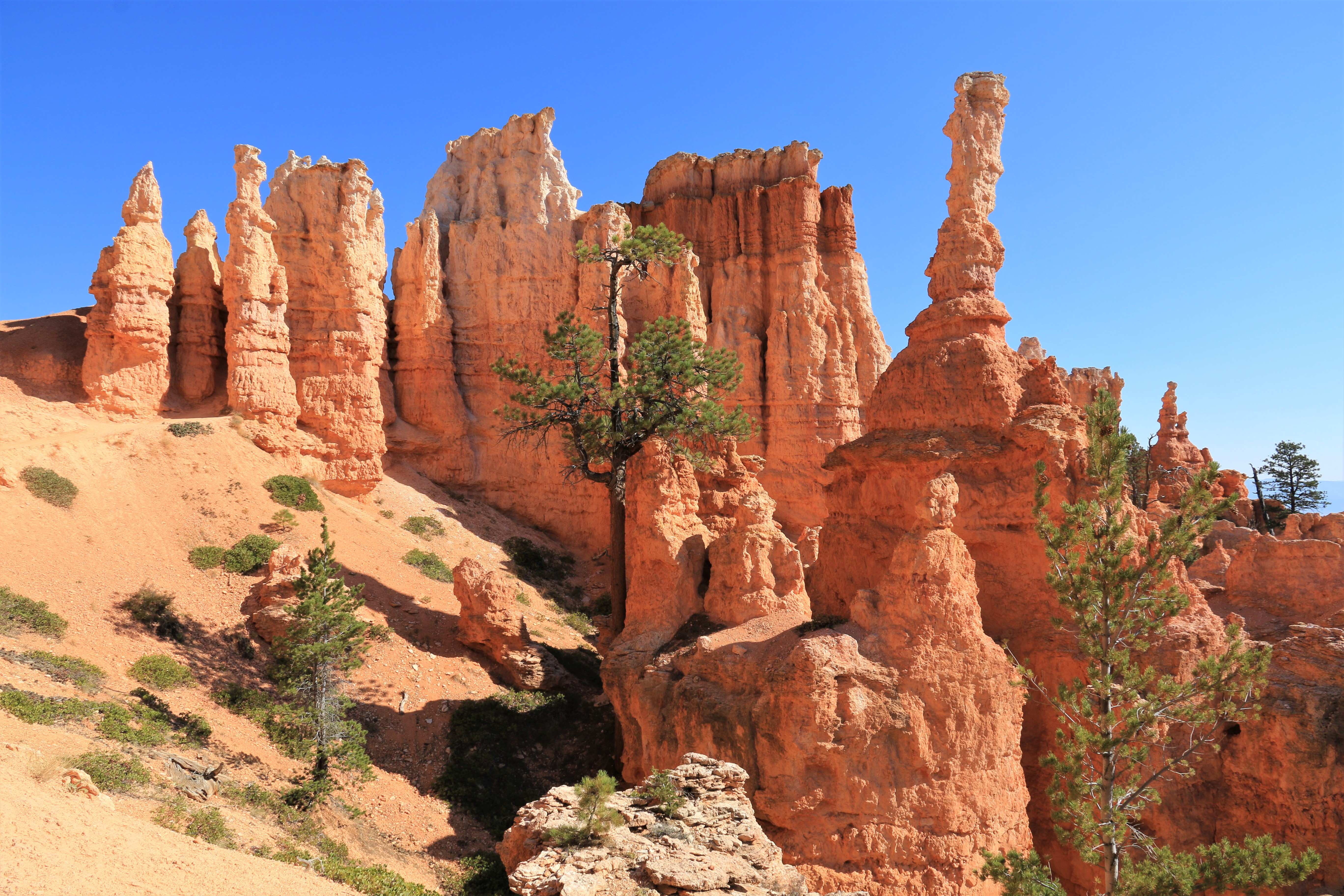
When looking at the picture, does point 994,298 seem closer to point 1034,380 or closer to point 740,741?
point 1034,380

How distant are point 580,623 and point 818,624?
16.2 m

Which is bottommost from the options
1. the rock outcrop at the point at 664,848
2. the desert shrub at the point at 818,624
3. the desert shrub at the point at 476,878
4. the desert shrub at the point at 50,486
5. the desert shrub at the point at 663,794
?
the desert shrub at the point at 476,878

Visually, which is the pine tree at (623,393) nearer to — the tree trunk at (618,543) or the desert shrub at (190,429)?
the tree trunk at (618,543)

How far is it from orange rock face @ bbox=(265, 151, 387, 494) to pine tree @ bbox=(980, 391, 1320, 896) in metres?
25.2

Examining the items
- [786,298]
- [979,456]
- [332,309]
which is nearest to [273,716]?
[979,456]

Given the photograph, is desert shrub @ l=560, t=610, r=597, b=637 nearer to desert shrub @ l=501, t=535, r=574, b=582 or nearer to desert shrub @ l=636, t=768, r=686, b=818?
desert shrub @ l=501, t=535, r=574, b=582

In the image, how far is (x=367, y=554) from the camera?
2483 centimetres

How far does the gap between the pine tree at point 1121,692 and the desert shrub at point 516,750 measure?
966 centimetres

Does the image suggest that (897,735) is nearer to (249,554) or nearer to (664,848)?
(664,848)

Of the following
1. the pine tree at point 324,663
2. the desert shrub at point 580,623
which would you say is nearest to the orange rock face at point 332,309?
the desert shrub at point 580,623

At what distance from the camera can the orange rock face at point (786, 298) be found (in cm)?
3578

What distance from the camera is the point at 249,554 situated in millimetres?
21859

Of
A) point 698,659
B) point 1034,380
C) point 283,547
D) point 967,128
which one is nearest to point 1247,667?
point 1034,380

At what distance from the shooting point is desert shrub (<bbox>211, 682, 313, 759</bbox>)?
15.8 metres
